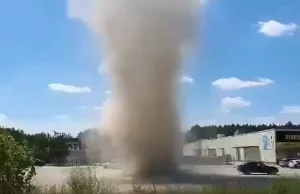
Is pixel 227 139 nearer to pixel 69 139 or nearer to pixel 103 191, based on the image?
pixel 69 139

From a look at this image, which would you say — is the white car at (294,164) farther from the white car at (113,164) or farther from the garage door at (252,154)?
the white car at (113,164)

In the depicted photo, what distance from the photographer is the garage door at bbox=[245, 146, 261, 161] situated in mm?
82000

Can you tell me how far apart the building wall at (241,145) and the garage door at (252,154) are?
35.3 inches

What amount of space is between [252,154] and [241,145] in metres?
3.50

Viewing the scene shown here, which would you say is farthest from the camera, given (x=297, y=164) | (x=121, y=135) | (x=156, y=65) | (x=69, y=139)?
(x=69, y=139)

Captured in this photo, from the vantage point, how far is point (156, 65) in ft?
127

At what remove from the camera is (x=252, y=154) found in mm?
85875

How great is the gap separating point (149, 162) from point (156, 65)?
8372mm

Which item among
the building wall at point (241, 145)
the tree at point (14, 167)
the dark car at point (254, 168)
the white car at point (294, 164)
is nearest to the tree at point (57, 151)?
the building wall at point (241, 145)

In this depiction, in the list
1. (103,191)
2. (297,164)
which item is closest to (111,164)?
(297,164)

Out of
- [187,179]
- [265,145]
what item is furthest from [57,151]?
[187,179]

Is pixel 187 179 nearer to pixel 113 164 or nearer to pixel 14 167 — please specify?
pixel 113 164

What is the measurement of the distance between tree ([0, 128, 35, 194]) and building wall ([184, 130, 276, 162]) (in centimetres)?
4171

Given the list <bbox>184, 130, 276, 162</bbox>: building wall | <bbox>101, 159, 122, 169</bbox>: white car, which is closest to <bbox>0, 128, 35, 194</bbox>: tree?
<bbox>101, 159, 122, 169</bbox>: white car
